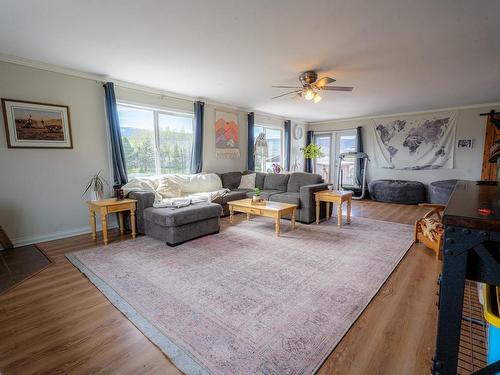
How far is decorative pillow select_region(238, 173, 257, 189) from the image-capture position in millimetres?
5496

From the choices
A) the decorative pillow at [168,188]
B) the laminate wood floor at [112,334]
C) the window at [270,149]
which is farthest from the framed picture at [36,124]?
the window at [270,149]

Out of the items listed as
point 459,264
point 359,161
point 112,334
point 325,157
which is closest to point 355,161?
point 359,161

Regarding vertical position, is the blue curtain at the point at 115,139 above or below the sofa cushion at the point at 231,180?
above

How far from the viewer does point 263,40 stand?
2.54m

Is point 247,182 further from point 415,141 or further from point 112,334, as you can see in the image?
point 415,141

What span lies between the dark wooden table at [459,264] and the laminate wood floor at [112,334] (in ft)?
2.33

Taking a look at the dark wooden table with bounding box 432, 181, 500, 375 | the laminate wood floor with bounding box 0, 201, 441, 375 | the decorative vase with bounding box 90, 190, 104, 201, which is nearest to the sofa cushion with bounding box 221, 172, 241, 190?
the decorative vase with bounding box 90, 190, 104, 201

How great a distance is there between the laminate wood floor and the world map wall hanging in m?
5.05

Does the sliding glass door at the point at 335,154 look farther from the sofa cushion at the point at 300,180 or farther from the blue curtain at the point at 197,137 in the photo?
the blue curtain at the point at 197,137

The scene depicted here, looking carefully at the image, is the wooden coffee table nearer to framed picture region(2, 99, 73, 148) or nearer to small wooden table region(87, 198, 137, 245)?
small wooden table region(87, 198, 137, 245)

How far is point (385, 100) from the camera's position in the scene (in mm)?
5152

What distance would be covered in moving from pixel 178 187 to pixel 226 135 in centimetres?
202

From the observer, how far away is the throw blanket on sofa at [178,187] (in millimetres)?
3850

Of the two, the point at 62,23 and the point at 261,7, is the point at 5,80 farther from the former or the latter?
the point at 261,7
